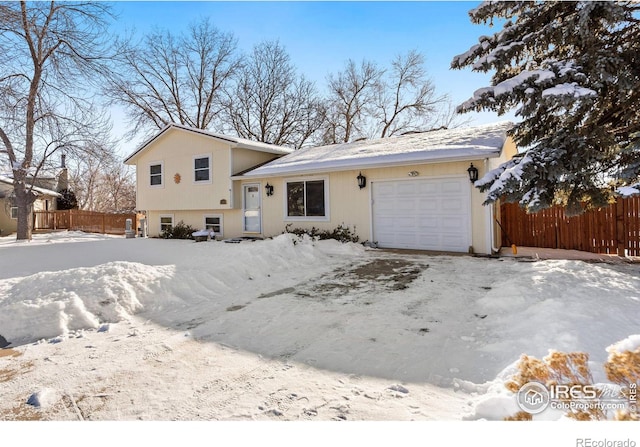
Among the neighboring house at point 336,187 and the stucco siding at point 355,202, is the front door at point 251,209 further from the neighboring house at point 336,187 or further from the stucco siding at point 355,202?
the stucco siding at point 355,202

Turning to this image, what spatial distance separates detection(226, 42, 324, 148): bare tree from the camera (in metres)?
27.3

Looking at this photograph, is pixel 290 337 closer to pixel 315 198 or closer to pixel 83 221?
pixel 315 198

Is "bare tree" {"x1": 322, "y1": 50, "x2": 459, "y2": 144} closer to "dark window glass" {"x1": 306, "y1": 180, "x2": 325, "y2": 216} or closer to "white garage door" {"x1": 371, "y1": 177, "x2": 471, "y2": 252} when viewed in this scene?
"dark window glass" {"x1": 306, "y1": 180, "x2": 325, "y2": 216}

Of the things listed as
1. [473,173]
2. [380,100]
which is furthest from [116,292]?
[380,100]

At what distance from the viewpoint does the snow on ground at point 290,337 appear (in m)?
2.40

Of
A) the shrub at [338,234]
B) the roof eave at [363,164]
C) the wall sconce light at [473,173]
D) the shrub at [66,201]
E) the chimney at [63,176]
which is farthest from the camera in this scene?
the shrub at [66,201]

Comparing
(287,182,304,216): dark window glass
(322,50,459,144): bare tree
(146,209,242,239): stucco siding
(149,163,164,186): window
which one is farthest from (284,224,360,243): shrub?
(322,50,459,144): bare tree

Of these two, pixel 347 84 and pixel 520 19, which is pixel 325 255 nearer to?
pixel 520 19

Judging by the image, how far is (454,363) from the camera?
2.93m

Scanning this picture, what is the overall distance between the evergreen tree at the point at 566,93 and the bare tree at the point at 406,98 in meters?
21.0

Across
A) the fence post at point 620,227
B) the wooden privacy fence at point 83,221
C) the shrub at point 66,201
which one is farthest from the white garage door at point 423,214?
the shrub at point 66,201

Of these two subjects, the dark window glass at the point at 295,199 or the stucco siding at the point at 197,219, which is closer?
the dark window glass at the point at 295,199

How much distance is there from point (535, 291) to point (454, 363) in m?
2.44
